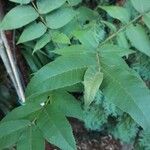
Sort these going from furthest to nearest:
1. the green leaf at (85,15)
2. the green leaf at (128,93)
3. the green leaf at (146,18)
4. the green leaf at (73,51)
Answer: the green leaf at (85,15)
the green leaf at (146,18)
the green leaf at (73,51)
the green leaf at (128,93)

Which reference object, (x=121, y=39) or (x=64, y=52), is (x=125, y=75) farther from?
(x=121, y=39)

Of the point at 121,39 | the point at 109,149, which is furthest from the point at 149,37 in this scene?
the point at 109,149

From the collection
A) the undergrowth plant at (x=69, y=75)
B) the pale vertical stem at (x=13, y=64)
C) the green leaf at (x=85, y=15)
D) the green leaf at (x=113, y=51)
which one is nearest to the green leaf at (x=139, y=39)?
the undergrowth plant at (x=69, y=75)

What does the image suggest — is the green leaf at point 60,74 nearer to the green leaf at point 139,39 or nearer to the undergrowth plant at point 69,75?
the undergrowth plant at point 69,75

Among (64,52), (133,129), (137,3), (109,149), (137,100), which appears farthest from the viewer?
(109,149)

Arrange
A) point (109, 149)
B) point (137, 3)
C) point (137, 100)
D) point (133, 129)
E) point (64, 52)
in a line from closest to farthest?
1. point (137, 100)
2. point (64, 52)
3. point (137, 3)
4. point (133, 129)
5. point (109, 149)
